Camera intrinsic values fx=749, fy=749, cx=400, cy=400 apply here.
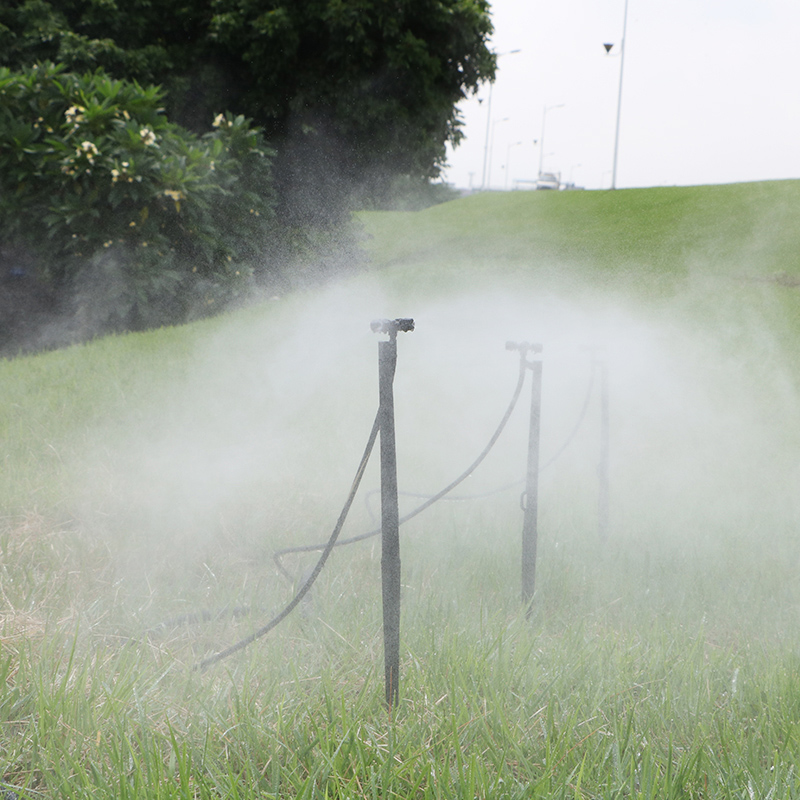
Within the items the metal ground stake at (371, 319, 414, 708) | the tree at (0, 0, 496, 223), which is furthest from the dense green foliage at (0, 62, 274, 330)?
the metal ground stake at (371, 319, 414, 708)

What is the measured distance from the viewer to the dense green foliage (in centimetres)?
838

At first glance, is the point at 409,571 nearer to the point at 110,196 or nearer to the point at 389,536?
the point at 389,536

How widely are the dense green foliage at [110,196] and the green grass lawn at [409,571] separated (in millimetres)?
1020

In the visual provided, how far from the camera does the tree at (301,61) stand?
39.3 feet

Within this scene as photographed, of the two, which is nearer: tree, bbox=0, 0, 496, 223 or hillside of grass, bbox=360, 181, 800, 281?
hillside of grass, bbox=360, 181, 800, 281

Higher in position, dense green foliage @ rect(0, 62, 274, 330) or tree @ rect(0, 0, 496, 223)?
tree @ rect(0, 0, 496, 223)

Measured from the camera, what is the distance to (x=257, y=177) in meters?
10.0

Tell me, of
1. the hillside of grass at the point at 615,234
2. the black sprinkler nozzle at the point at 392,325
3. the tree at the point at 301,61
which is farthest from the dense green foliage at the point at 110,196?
the black sprinkler nozzle at the point at 392,325

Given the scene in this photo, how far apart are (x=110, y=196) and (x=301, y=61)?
605 centimetres

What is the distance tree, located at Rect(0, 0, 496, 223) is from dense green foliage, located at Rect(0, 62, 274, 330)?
10.4 feet

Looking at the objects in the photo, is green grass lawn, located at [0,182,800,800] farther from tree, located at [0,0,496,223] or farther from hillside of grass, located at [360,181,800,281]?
tree, located at [0,0,496,223]

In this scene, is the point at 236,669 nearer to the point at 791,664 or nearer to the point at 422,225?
the point at 791,664

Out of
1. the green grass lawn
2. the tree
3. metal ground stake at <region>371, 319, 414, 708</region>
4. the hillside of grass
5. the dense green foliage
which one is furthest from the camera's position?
the tree

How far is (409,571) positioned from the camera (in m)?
3.11
